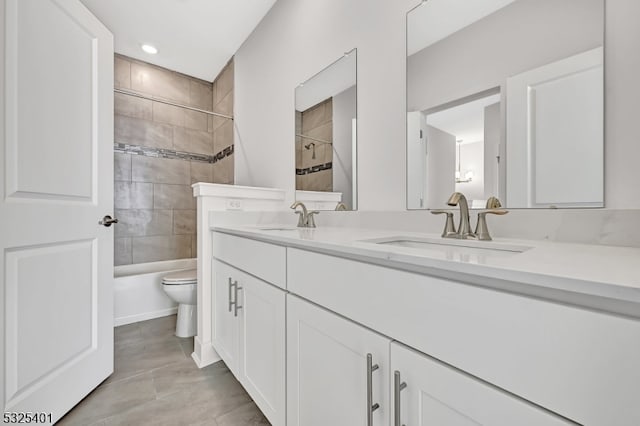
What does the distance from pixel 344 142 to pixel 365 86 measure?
0.30 metres

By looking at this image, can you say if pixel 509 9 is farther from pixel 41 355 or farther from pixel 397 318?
pixel 41 355

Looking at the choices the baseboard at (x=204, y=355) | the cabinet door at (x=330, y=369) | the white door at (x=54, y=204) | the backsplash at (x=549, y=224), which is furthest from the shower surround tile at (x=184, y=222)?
the cabinet door at (x=330, y=369)

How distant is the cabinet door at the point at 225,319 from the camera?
1.40 meters

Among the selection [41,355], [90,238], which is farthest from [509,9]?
[41,355]

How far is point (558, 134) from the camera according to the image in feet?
2.82

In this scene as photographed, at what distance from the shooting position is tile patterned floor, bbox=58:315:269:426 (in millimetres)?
1302

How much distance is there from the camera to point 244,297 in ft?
4.25

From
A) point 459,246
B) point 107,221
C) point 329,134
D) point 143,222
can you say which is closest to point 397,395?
point 459,246

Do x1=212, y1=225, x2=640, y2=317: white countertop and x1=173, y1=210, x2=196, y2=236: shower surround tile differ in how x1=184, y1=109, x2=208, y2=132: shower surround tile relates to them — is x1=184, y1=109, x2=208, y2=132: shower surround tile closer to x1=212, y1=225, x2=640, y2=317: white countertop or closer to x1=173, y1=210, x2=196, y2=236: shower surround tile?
x1=173, y1=210, x2=196, y2=236: shower surround tile

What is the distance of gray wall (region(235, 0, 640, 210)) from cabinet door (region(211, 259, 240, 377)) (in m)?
0.72

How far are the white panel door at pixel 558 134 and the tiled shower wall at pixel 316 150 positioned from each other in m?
0.94

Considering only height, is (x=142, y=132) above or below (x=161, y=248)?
above

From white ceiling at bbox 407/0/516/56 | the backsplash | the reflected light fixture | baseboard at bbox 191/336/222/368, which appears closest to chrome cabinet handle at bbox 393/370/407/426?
the backsplash

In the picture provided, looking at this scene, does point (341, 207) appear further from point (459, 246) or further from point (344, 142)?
point (459, 246)
